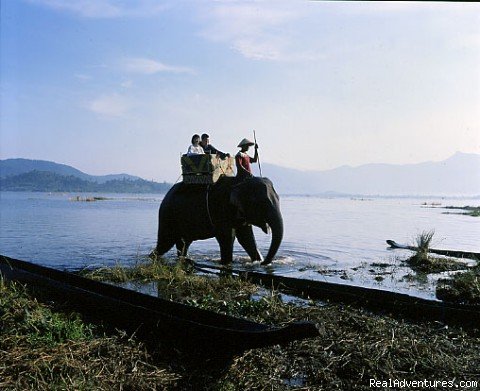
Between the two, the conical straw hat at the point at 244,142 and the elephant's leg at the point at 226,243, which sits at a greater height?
the conical straw hat at the point at 244,142

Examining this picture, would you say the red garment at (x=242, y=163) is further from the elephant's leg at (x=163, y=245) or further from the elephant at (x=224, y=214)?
the elephant's leg at (x=163, y=245)

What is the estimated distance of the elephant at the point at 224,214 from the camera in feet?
46.4

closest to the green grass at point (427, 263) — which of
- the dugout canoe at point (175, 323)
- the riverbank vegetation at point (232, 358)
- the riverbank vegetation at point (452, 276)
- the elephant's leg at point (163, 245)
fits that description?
the riverbank vegetation at point (452, 276)

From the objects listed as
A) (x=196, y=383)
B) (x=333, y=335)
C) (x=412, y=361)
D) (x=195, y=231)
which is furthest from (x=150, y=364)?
(x=195, y=231)

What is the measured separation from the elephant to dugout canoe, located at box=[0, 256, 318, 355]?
6012 millimetres

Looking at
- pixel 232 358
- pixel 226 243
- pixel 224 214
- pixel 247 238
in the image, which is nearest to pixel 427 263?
pixel 247 238

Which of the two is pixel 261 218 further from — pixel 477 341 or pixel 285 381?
pixel 285 381

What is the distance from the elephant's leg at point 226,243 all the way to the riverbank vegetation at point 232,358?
7.04m

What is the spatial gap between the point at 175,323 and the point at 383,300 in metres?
4.50

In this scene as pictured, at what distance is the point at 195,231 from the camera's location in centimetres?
1588

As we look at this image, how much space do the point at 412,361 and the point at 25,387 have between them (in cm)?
447

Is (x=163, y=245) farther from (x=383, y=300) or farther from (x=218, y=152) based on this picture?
(x=383, y=300)

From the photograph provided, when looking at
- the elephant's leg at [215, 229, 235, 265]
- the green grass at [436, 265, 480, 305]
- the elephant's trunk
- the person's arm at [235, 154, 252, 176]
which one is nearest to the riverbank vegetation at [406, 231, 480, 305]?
the green grass at [436, 265, 480, 305]

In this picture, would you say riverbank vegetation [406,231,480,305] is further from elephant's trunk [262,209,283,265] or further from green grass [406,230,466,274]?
elephant's trunk [262,209,283,265]
